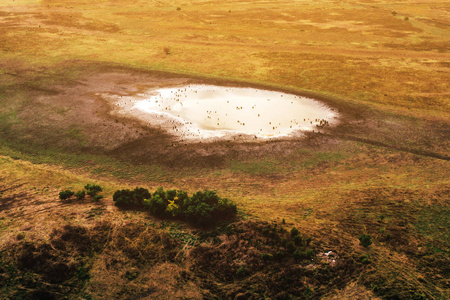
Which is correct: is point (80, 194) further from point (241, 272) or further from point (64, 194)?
point (241, 272)

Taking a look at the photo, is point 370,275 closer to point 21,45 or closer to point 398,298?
point 398,298

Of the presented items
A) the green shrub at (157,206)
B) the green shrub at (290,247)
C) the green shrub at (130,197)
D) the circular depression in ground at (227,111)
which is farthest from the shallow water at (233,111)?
the green shrub at (290,247)

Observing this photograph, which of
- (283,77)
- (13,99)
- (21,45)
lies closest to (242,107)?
(283,77)

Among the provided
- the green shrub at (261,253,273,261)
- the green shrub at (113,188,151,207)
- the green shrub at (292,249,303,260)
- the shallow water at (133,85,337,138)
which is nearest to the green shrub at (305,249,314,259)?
the green shrub at (292,249,303,260)

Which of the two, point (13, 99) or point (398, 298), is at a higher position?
point (13, 99)

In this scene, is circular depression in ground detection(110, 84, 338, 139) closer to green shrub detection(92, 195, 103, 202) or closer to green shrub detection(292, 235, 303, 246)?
green shrub detection(92, 195, 103, 202)
